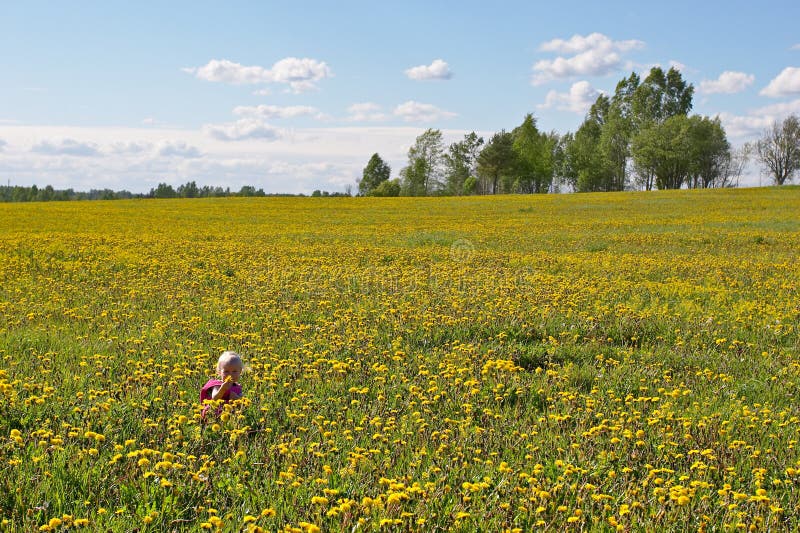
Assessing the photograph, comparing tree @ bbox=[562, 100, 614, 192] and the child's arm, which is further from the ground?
tree @ bbox=[562, 100, 614, 192]

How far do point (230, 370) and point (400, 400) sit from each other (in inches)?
61.6

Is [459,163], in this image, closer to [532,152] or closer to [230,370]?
[532,152]

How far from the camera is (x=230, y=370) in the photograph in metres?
5.58

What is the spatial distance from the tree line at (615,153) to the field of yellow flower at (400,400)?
7128 cm

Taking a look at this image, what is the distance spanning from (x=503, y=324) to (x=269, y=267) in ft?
23.7

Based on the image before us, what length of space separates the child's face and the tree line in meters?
79.2

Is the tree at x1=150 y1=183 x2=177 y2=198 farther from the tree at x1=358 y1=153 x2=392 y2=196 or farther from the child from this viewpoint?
the child

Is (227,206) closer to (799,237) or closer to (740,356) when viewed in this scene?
(799,237)

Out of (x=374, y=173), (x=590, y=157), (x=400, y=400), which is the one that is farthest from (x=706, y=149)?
(x=400, y=400)

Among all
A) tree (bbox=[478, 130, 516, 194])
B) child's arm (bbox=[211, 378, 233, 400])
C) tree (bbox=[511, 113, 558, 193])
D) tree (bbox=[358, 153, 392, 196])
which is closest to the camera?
child's arm (bbox=[211, 378, 233, 400])

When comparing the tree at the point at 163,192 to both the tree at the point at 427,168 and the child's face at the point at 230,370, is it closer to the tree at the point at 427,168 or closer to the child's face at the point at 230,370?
the tree at the point at 427,168

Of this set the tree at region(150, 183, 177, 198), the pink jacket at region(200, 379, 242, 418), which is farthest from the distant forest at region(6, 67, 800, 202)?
the pink jacket at region(200, 379, 242, 418)

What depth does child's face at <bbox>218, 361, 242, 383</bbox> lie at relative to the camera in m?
5.55

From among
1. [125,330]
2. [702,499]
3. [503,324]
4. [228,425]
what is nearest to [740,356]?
[503,324]
